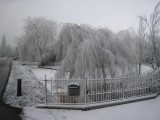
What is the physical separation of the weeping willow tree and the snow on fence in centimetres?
64

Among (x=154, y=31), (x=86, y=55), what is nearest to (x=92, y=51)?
(x=86, y=55)

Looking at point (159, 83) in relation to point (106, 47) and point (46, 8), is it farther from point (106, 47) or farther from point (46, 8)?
point (46, 8)

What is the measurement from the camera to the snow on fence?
475 cm

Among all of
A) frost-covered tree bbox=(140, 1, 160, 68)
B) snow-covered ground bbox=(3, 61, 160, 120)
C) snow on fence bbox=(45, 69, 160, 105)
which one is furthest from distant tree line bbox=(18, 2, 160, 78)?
frost-covered tree bbox=(140, 1, 160, 68)

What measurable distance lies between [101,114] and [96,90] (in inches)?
30.2

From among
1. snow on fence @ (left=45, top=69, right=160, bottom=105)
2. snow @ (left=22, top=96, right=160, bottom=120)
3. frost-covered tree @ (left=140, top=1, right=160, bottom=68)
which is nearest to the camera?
snow @ (left=22, top=96, right=160, bottom=120)

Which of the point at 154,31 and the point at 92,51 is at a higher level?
the point at 154,31

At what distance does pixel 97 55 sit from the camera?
5895 millimetres

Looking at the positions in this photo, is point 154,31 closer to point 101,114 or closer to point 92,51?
point 92,51

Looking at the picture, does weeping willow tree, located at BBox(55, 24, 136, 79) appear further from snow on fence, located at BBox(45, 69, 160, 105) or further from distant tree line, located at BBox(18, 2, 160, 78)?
snow on fence, located at BBox(45, 69, 160, 105)

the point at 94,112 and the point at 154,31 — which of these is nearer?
the point at 94,112

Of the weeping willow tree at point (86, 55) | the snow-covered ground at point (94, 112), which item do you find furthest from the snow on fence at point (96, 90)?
A: the weeping willow tree at point (86, 55)

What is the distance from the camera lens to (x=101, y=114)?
13.8ft

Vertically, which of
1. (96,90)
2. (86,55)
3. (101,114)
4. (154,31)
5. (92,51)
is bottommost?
(101,114)
